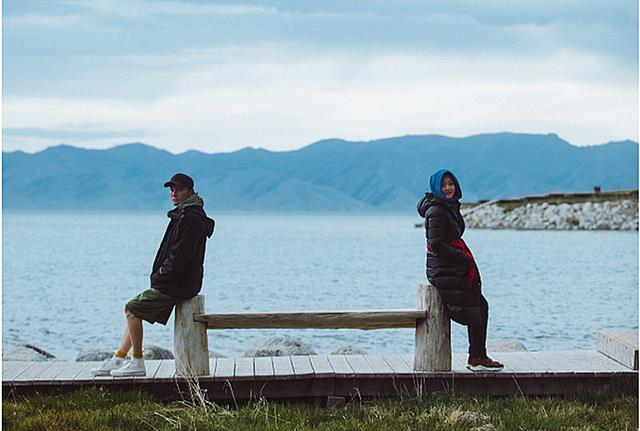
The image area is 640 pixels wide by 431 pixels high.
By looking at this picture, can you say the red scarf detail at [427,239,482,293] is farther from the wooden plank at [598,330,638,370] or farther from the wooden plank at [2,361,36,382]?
the wooden plank at [2,361,36,382]

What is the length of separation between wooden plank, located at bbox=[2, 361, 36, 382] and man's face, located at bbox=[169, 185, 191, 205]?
226 cm

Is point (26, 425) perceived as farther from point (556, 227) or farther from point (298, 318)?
point (556, 227)

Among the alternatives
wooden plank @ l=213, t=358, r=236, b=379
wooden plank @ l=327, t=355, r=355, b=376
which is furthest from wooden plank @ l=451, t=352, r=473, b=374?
wooden plank @ l=213, t=358, r=236, b=379

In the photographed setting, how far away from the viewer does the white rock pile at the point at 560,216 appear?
8488 cm

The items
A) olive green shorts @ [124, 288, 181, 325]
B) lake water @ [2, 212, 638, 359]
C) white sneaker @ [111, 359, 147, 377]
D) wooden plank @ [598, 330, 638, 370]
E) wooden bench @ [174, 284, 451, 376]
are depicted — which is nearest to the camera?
olive green shorts @ [124, 288, 181, 325]

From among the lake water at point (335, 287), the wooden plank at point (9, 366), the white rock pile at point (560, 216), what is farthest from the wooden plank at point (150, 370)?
the white rock pile at point (560, 216)

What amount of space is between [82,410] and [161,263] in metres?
1.54

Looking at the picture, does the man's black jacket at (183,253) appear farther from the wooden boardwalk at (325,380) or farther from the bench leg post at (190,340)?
the wooden boardwalk at (325,380)

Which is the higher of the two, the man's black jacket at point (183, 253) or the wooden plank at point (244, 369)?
the man's black jacket at point (183, 253)

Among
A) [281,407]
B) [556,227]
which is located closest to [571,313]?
[281,407]

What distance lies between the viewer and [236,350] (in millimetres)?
23469

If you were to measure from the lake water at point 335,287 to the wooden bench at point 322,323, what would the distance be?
41.0 ft

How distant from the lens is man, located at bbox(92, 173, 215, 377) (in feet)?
32.4

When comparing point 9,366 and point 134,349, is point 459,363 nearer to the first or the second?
point 134,349
